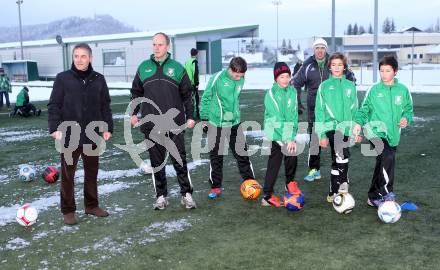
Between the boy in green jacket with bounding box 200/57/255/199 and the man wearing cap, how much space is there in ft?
4.32

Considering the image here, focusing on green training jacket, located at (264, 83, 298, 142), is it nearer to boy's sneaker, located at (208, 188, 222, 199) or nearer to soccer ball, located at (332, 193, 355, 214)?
soccer ball, located at (332, 193, 355, 214)

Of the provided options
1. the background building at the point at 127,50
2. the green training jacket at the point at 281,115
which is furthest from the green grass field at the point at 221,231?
the background building at the point at 127,50

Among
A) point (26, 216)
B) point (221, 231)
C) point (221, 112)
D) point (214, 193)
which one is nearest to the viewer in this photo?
point (221, 231)

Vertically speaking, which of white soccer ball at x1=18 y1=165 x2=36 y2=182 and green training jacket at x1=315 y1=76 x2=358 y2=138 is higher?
green training jacket at x1=315 y1=76 x2=358 y2=138

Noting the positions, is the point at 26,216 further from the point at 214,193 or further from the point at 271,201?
the point at 271,201

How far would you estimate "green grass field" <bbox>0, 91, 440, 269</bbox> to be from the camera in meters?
4.42

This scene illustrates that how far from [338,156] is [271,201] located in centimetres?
101

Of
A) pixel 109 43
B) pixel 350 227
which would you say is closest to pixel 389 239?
pixel 350 227

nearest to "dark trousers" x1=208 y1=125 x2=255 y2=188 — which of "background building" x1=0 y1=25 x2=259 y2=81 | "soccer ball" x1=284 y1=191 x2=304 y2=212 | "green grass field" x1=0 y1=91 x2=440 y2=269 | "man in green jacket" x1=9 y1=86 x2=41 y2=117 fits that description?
"green grass field" x1=0 y1=91 x2=440 y2=269

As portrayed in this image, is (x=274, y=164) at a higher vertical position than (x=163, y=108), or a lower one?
lower

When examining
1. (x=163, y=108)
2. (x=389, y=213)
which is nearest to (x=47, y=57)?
(x=163, y=108)

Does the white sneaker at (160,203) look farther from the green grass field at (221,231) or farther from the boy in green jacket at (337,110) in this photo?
the boy in green jacket at (337,110)

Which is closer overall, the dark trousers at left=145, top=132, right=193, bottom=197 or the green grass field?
the green grass field

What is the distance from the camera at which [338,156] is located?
6.15 meters
